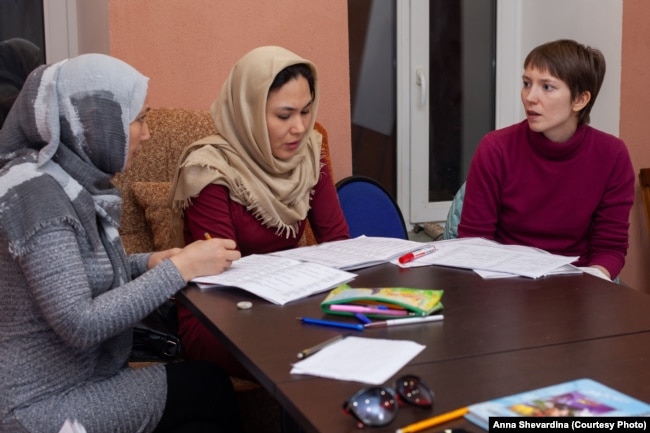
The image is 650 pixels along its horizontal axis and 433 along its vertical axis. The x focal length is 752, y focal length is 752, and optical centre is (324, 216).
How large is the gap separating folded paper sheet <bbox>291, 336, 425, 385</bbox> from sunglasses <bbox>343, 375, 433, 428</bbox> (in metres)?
0.07

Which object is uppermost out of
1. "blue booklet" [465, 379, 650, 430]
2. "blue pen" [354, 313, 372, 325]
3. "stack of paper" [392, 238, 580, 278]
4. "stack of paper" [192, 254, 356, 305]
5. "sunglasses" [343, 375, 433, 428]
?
"sunglasses" [343, 375, 433, 428]

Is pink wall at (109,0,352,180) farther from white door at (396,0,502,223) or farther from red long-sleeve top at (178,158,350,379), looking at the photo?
red long-sleeve top at (178,158,350,379)

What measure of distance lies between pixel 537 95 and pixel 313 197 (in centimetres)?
71

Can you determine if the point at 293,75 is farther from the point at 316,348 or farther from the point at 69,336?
the point at 316,348

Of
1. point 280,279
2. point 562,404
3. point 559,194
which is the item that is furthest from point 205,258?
point 559,194

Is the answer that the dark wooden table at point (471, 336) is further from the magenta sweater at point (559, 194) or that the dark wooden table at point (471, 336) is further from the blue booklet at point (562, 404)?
the magenta sweater at point (559, 194)

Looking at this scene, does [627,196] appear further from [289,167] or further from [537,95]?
[289,167]

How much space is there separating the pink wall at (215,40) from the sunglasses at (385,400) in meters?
2.00

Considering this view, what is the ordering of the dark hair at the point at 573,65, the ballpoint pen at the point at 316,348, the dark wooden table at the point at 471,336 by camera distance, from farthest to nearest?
the dark hair at the point at 573,65
the ballpoint pen at the point at 316,348
the dark wooden table at the point at 471,336

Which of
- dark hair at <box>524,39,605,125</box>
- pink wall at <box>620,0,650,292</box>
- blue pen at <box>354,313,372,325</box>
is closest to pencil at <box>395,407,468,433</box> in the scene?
blue pen at <box>354,313,372,325</box>

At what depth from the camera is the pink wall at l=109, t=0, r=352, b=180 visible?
2588 millimetres

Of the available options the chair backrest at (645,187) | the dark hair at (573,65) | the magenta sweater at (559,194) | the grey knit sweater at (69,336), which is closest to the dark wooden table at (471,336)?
the grey knit sweater at (69,336)

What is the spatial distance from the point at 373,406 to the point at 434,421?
7 centimetres

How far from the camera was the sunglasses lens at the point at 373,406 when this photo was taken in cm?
80
